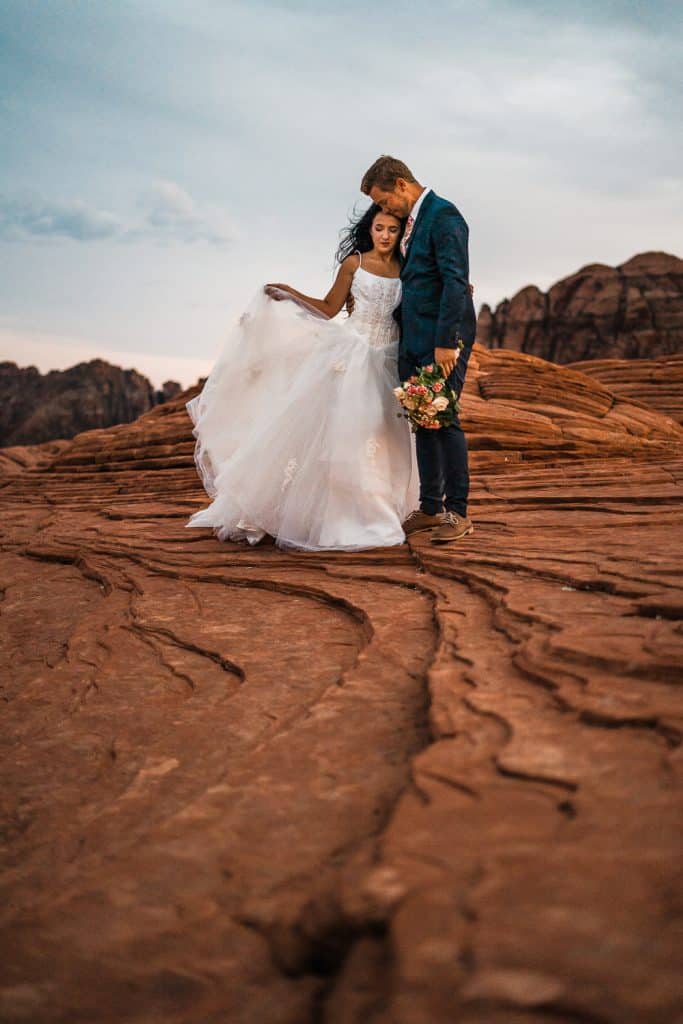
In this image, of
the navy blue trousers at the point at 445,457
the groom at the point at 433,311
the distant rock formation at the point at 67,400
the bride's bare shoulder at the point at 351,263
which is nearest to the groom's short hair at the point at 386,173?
the groom at the point at 433,311

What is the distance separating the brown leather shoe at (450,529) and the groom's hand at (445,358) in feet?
3.15

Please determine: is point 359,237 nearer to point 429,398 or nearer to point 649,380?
point 429,398

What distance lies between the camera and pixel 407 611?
13.1ft

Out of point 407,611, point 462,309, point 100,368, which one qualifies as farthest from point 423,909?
point 100,368

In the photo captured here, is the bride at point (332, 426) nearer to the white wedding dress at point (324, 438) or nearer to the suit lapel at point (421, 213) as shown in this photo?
the white wedding dress at point (324, 438)

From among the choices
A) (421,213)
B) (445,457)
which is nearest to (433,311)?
(421,213)

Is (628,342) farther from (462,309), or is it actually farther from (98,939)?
(98,939)

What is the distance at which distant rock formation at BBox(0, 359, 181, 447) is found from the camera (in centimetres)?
6869

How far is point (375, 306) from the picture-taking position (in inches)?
232

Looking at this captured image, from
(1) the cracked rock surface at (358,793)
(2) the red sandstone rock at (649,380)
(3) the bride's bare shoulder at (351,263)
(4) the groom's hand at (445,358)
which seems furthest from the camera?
(2) the red sandstone rock at (649,380)

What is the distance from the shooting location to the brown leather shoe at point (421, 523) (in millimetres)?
5812

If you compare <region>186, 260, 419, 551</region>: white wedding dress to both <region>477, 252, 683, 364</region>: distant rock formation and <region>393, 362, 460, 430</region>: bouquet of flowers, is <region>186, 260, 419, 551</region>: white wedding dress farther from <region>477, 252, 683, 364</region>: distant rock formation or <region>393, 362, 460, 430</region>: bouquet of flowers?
<region>477, 252, 683, 364</region>: distant rock formation

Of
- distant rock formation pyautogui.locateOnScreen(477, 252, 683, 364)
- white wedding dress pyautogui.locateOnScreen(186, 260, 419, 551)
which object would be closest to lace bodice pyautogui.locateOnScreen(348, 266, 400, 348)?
white wedding dress pyautogui.locateOnScreen(186, 260, 419, 551)

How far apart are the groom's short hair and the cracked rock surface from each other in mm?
2458
